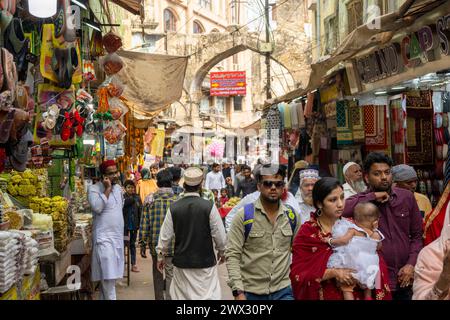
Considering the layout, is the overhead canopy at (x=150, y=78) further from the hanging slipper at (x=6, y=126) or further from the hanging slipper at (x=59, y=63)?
the hanging slipper at (x=6, y=126)

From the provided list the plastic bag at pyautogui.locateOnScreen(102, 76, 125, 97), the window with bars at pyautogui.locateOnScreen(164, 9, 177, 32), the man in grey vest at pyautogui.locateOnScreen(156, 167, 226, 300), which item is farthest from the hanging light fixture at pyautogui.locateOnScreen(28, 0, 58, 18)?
the window with bars at pyautogui.locateOnScreen(164, 9, 177, 32)

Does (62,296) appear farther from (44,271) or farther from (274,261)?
(274,261)

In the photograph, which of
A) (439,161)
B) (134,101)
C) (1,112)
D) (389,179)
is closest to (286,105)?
(134,101)

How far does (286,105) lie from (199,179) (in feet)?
21.8

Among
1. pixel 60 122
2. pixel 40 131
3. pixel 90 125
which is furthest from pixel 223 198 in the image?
pixel 40 131

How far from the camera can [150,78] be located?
10344 millimetres

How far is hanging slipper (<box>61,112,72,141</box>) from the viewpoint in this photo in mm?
6480

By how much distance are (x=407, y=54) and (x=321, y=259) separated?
3644mm

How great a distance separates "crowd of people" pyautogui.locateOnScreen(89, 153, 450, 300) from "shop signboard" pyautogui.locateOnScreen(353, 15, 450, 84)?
1146 millimetres

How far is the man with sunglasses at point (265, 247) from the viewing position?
4.28 metres

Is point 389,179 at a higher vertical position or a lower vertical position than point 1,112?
lower

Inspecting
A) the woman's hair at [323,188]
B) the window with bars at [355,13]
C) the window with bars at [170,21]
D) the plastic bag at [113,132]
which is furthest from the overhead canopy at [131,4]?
the window with bars at [170,21]

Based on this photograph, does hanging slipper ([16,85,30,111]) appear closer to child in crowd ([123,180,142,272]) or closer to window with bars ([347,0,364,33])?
child in crowd ([123,180,142,272])

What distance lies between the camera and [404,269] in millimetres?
4223
